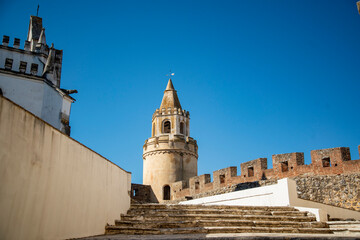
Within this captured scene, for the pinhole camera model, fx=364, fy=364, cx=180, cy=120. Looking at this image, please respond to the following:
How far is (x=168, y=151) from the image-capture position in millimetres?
27781

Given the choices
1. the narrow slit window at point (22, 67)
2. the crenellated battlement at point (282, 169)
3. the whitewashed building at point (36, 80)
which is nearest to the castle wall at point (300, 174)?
the crenellated battlement at point (282, 169)

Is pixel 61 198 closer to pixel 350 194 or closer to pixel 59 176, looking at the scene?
pixel 59 176

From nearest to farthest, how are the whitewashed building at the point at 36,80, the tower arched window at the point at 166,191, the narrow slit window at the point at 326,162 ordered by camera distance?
the whitewashed building at the point at 36,80, the narrow slit window at the point at 326,162, the tower arched window at the point at 166,191

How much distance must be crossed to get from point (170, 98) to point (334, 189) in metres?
17.6

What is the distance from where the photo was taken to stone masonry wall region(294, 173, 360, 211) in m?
14.7

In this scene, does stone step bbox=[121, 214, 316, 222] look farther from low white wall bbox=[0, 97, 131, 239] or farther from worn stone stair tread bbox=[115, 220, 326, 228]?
low white wall bbox=[0, 97, 131, 239]

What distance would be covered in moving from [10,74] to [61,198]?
371 inches

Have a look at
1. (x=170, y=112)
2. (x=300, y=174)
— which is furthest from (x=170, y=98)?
(x=300, y=174)

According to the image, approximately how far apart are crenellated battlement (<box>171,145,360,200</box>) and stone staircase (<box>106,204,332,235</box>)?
8.37m

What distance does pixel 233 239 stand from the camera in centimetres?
512

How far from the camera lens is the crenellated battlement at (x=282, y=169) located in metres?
15.9

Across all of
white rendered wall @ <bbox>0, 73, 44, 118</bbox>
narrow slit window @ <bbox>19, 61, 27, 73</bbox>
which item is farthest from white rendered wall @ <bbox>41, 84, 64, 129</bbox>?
narrow slit window @ <bbox>19, 61, 27, 73</bbox>

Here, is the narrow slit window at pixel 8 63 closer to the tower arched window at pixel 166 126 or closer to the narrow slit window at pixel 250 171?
the narrow slit window at pixel 250 171

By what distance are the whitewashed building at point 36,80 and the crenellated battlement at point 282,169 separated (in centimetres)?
1059
